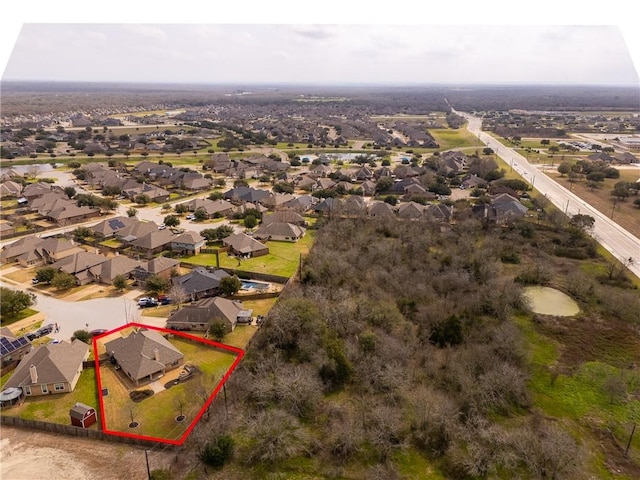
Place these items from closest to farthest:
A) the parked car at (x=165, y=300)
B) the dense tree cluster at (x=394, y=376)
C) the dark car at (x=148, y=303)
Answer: the dense tree cluster at (x=394, y=376)
the dark car at (x=148, y=303)
the parked car at (x=165, y=300)

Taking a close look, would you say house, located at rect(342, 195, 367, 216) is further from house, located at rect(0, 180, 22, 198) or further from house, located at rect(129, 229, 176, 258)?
house, located at rect(0, 180, 22, 198)

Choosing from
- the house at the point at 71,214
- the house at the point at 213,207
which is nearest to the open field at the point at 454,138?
the house at the point at 213,207

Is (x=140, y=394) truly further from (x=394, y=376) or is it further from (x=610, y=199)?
(x=610, y=199)

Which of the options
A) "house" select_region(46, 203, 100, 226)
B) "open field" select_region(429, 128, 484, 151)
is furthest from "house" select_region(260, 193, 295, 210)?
"open field" select_region(429, 128, 484, 151)

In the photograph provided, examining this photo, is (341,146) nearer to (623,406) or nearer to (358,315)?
(358,315)

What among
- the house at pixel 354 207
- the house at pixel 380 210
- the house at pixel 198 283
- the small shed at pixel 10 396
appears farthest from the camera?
the house at pixel 354 207

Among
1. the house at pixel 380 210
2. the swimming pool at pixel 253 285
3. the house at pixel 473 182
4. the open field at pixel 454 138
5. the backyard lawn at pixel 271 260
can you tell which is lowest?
the swimming pool at pixel 253 285

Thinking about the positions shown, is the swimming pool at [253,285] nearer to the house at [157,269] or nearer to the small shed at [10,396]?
the house at [157,269]
